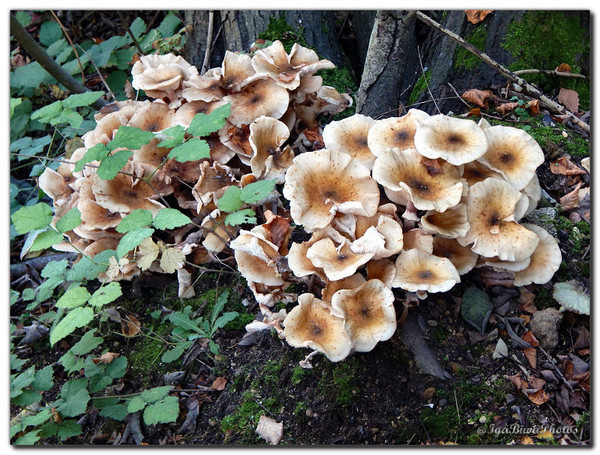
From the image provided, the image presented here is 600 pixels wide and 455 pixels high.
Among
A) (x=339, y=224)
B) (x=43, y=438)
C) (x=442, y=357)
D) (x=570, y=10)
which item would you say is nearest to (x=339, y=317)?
(x=339, y=224)

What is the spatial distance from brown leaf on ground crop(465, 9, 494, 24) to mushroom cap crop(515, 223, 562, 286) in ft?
7.02

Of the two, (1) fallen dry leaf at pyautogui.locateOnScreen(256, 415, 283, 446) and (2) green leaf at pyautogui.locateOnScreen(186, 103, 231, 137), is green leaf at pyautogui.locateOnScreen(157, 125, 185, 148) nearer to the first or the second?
→ (2) green leaf at pyautogui.locateOnScreen(186, 103, 231, 137)

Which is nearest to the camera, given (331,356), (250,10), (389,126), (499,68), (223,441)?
(331,356)

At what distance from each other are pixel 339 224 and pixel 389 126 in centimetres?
78

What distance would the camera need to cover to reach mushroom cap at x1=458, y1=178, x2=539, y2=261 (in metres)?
3.12

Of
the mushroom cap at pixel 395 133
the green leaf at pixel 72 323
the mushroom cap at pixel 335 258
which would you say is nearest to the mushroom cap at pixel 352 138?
the mushroom cap at pixel 395 133

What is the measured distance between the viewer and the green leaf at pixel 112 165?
338 centimetres

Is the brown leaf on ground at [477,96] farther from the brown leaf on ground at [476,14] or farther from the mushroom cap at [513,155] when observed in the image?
the mushroom cap at [513,155]

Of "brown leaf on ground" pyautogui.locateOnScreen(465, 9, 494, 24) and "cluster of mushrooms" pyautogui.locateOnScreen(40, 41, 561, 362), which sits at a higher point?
"brown leaf on ground" pyautogui.locateOnScreen(465, 9, 494, 24)

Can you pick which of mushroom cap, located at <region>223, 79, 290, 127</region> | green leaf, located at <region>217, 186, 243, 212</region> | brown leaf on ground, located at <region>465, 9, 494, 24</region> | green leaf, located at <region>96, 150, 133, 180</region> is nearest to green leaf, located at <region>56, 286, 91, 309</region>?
green leaf, located at <region>96, 150, 133, 180</region>

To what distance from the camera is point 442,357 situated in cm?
333

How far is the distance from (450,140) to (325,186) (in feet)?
2.75

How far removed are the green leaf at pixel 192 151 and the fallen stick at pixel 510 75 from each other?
6.93ft

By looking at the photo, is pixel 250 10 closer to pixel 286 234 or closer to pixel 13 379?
pixel 286 234
